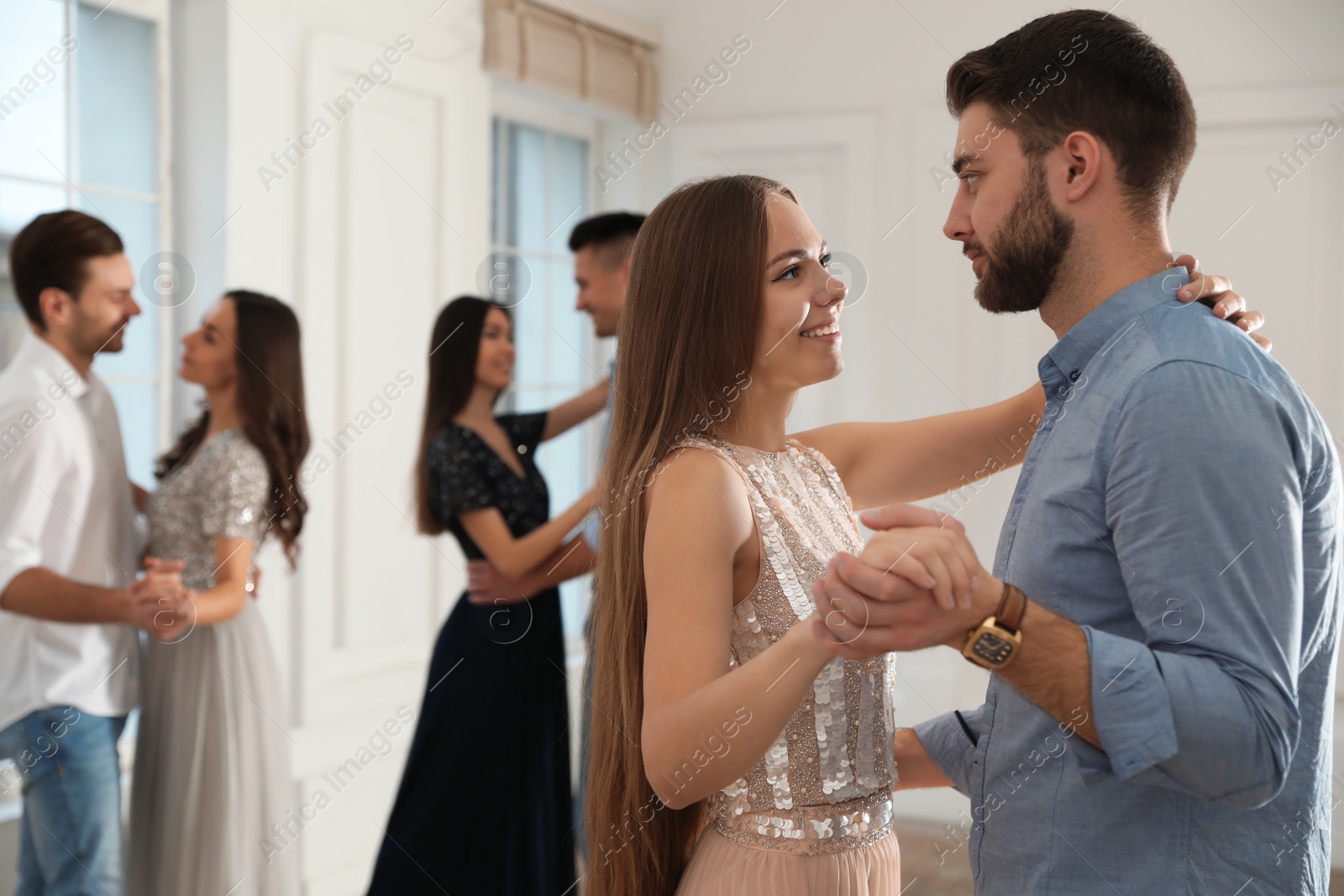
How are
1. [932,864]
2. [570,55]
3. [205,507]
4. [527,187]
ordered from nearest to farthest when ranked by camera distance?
[205,507] < [932,864] < [570,55] < [527,187]

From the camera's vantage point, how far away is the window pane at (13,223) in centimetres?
191

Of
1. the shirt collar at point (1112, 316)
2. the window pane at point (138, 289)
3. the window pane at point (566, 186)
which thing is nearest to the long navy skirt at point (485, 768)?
the window pane at point (138, 289)

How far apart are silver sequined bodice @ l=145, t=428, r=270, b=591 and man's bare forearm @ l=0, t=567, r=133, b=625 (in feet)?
0.52

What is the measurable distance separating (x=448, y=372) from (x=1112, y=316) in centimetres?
167

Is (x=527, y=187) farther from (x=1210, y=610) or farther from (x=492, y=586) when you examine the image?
(x=1210, y=610)

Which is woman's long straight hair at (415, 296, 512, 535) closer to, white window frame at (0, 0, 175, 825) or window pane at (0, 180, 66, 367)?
white window frame at (0, 0, 175, 825)

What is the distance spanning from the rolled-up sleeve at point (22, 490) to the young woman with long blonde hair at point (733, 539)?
1.17 metres

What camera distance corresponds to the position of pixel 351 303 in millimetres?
2717

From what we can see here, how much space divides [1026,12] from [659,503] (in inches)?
98.6

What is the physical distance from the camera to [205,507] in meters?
2.02

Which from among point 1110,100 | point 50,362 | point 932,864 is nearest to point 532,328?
point 50,362

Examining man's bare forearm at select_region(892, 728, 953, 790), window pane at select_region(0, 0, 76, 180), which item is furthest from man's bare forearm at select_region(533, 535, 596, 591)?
window pane at select_region(0, 0, 76, 180)

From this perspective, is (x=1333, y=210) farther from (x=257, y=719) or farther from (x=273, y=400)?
(x=257, y=719)

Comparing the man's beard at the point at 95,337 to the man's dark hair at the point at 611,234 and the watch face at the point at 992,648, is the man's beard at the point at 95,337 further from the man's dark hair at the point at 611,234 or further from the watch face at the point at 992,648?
the watch face at the point at 992,648
